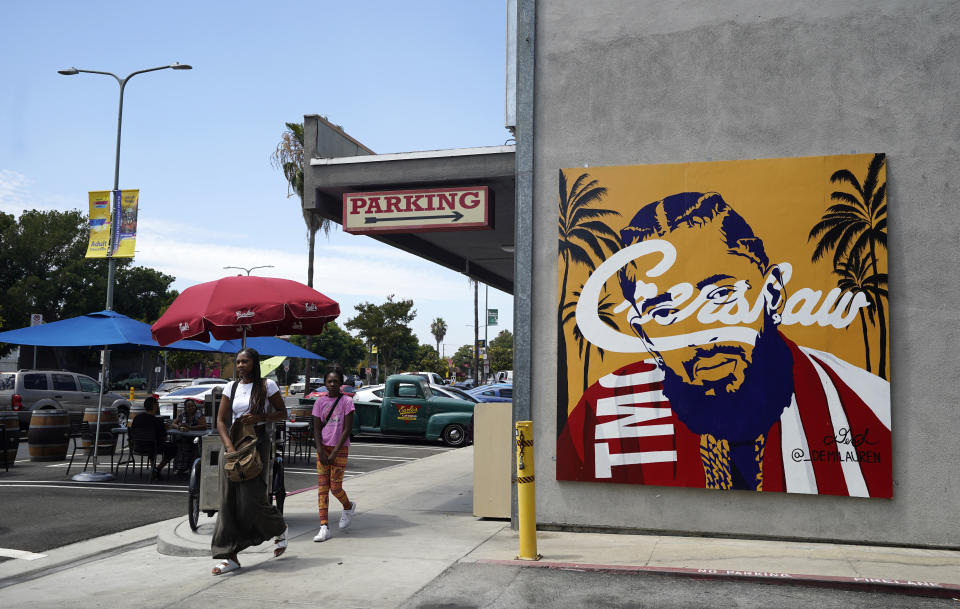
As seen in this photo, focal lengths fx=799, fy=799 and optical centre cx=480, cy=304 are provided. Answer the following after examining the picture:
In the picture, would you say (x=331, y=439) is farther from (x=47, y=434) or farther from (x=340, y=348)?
(x=340, y=348)

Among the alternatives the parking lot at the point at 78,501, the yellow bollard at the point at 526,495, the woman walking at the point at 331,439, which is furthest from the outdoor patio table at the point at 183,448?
the yellow bollard at the point at 526,495

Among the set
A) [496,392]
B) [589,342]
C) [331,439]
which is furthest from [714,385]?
[496,392]

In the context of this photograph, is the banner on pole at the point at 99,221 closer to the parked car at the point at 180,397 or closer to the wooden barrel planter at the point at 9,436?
the wooden barrel planter at the point at 9,436

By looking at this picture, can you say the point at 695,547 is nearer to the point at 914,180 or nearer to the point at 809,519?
the point at 809,519

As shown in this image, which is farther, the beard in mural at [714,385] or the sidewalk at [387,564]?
the beard in mural at [714,385]

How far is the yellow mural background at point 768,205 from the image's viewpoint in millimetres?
7809

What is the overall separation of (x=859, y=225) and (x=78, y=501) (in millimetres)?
Answer: 10419

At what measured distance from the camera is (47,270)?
52.5 metres

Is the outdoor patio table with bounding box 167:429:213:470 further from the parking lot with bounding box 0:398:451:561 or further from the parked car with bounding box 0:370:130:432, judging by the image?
the parked car with bounding box 0:370:130:432

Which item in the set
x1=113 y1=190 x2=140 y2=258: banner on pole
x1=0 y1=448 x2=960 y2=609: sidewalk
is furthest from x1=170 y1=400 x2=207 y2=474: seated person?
x1=113 y1=190 x2=140 y2=258: banner on pole

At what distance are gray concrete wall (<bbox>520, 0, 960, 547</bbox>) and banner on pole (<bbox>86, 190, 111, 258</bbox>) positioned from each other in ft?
45.4

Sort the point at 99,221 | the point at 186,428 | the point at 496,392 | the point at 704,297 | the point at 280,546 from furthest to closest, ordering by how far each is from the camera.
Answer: the point at 496,392 < the point at 99,221 < the point at 186,428 < the point at 704,297 < the point at 280,546

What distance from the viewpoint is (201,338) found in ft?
33.6

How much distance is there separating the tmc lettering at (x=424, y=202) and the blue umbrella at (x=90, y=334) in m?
4.43
